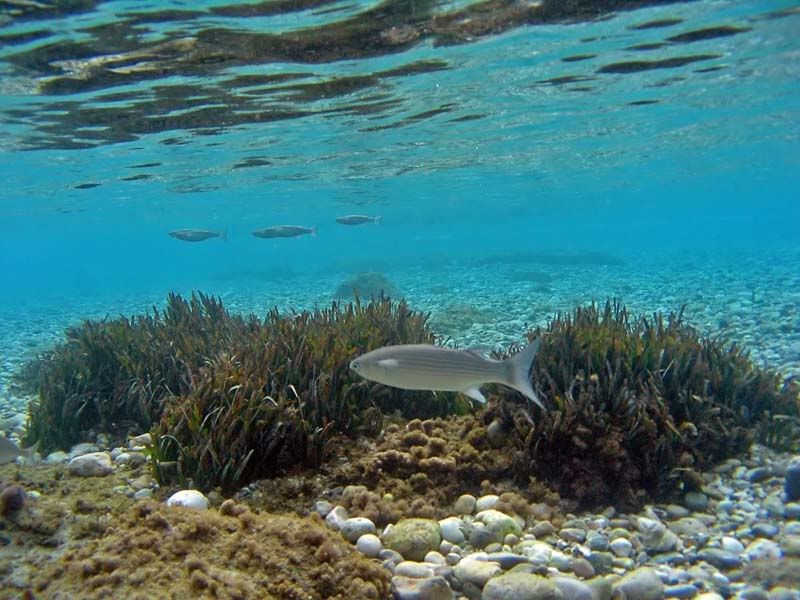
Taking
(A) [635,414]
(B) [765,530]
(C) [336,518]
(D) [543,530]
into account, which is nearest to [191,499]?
(C) [336,518]

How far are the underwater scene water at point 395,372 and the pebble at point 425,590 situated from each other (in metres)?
0.01

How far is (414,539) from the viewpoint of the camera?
4.16 meters

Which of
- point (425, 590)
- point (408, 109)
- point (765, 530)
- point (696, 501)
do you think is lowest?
point (696, 501)

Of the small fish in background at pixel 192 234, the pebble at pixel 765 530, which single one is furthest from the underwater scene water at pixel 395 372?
the small fish in background at pixel 192 234

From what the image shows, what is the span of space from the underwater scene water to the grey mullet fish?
24 mm

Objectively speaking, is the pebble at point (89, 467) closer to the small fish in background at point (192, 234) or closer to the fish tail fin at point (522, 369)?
the fish tail fin at point (522, 369)

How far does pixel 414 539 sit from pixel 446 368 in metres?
1.40

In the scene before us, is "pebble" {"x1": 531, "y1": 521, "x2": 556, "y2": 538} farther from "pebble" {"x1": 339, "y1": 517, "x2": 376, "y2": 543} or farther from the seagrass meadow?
"pebble" {"x1": 339, "y1": 517, "x2": 376, "y2": 543}

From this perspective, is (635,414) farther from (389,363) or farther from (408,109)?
(408,109)

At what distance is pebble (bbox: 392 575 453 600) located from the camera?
3.49 meters

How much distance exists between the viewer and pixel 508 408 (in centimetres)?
597

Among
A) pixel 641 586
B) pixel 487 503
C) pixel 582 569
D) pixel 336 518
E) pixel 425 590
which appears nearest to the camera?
pixel 425 590

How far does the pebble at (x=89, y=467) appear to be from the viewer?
5672mm

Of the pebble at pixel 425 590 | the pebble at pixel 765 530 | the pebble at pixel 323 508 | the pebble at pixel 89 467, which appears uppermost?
the pebble at pixel 425 590
